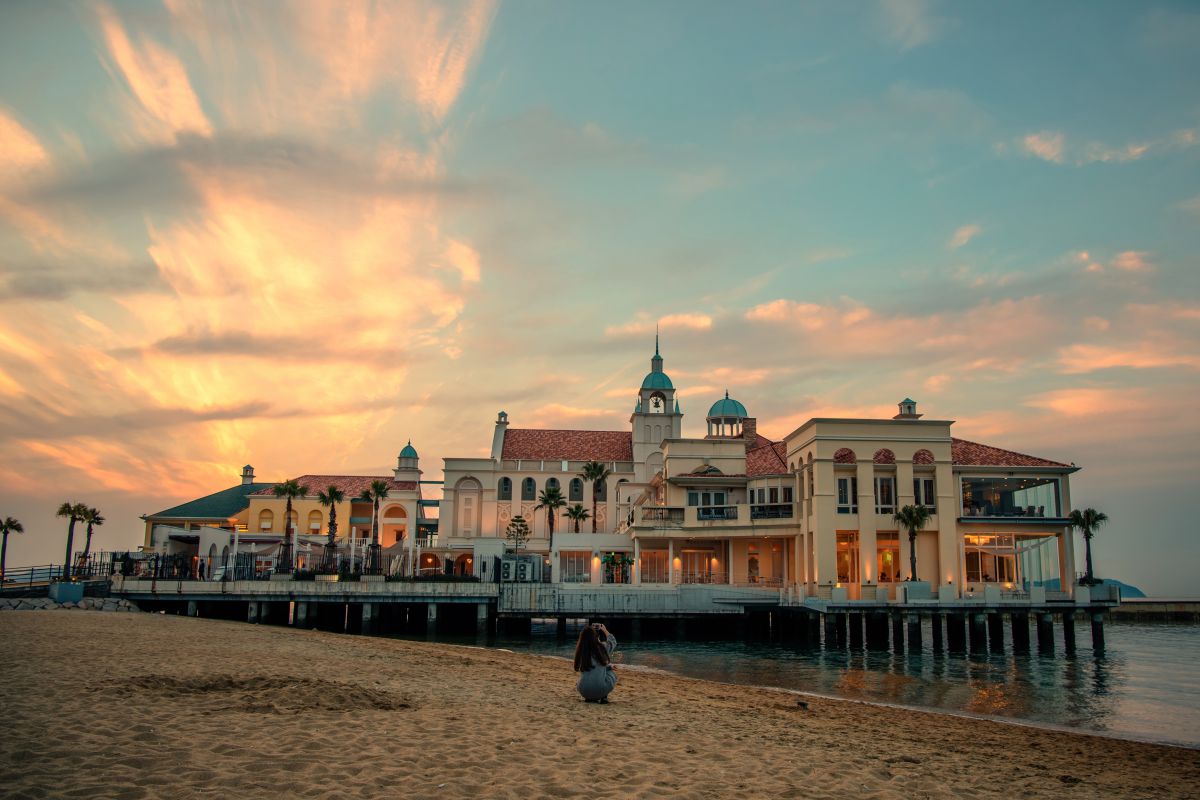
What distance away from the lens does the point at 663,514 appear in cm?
5556

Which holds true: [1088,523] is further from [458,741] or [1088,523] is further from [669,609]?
[458,741]

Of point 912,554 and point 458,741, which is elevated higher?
point 912,554

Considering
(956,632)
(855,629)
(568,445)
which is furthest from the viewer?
(568,445)

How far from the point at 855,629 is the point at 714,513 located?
12487mm

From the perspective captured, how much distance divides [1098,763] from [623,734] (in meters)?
8.48

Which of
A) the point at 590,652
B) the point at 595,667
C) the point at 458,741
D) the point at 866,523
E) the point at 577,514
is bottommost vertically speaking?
the point at 458,741

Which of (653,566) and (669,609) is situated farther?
(653,566)

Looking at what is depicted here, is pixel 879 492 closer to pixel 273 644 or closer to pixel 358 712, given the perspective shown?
pixel 273 644

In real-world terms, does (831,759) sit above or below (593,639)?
below

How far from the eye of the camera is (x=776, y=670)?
29.8 m

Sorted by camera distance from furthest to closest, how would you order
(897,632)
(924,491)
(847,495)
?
1. (924,491)
2. (847,495)
3. (897,632)

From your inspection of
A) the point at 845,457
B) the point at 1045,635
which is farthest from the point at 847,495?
the point at 1045,635

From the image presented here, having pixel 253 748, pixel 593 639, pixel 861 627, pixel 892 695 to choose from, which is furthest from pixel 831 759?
pixel 861 627

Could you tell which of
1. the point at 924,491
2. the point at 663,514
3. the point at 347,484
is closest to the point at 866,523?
the point at 924,491
